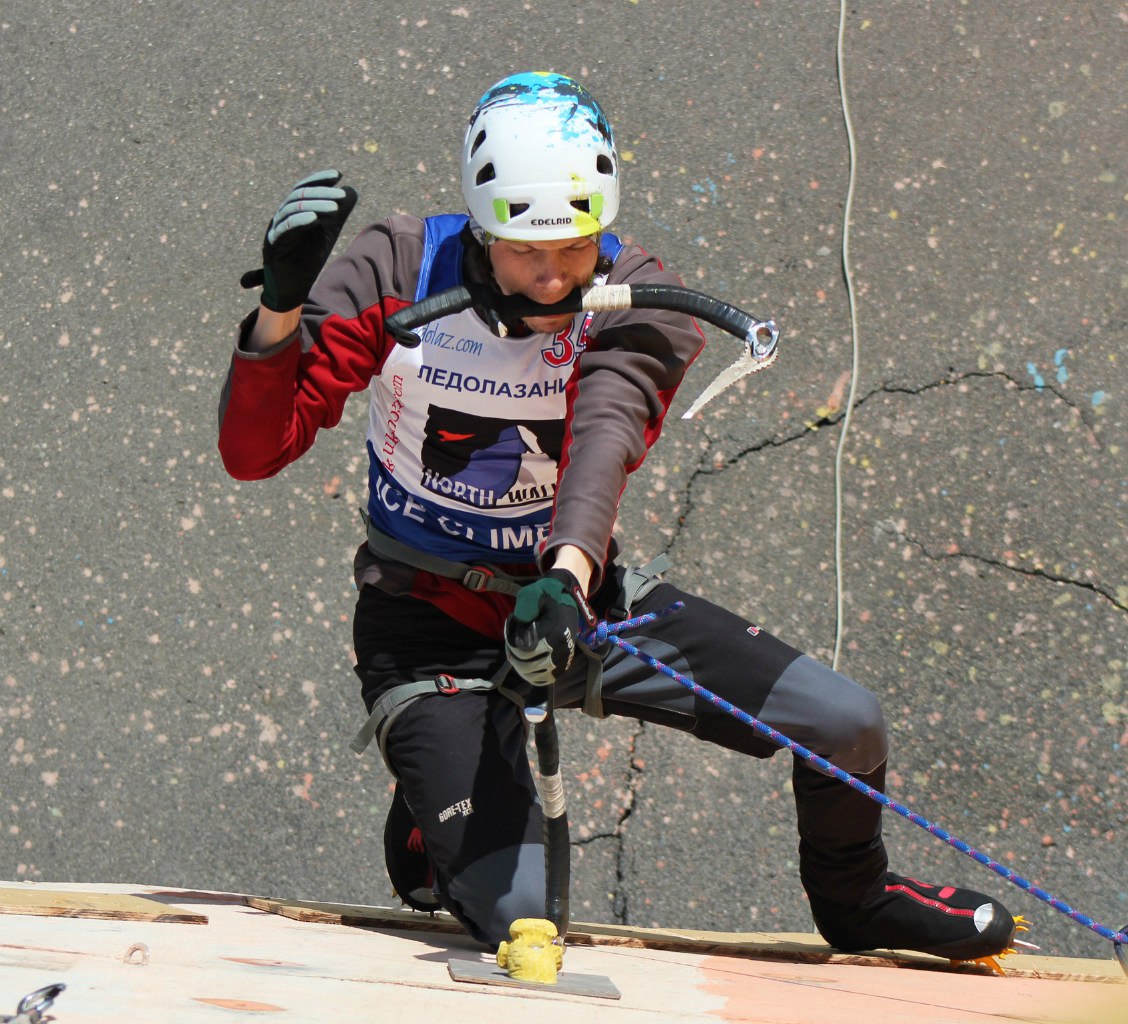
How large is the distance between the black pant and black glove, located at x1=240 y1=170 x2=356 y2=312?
2.47ft

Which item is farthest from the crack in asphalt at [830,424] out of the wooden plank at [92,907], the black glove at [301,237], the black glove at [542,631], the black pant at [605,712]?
the wooden plank at [92,907]

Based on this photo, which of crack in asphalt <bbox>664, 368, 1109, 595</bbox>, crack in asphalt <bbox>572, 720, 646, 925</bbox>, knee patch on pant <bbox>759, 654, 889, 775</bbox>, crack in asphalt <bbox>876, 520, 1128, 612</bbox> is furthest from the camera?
crack in asphalt <bbox>664, 368, 1109, 595</bbox>

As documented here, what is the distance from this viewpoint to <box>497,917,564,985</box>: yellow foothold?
1939 mm

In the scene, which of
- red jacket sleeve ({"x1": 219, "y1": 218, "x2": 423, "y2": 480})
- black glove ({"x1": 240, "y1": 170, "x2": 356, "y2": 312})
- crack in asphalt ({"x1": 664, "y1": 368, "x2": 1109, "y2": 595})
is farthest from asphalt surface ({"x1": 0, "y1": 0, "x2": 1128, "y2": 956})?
black glove ({"x1": 240, "y1": 170, "x2": 356, "y2": 312})

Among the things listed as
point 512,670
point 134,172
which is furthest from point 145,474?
point 512,670

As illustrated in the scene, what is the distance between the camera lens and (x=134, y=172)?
13.1ft

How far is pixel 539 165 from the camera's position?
219cm

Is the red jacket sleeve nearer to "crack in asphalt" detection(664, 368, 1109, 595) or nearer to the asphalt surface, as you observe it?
the asphalt surface

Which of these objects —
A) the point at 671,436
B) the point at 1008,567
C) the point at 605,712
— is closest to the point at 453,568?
the point at 605,712

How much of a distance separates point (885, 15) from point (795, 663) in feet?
8.88

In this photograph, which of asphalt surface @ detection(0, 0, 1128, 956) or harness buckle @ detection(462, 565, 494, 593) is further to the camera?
asphalt surface @ detection(0, 0, 1128, 956)

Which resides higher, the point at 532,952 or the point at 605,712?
the point at 605,712

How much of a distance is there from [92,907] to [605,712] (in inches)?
40.8

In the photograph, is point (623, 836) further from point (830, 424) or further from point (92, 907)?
point (92, 907)
